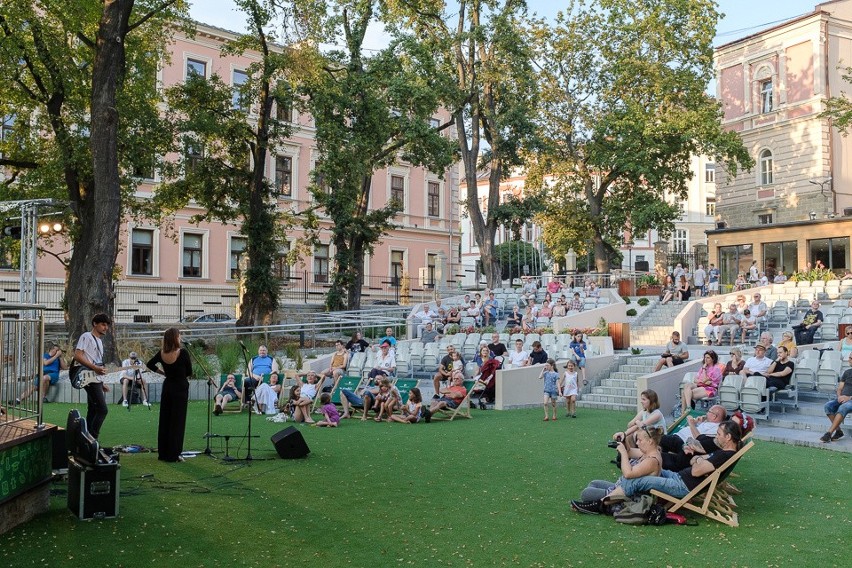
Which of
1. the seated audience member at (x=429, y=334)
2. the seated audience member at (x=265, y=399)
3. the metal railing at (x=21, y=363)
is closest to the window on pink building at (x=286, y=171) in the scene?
the seated audience member at (x=429, y=334)

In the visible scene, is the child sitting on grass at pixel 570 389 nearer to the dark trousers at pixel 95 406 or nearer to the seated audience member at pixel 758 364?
the seated audience member at pixel 758 364

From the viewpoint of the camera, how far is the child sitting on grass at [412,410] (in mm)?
15547

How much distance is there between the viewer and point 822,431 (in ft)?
44.1

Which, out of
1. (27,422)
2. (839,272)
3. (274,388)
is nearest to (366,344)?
(274,388)

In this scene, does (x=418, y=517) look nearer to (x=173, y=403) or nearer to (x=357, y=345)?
(x=173, y=403)

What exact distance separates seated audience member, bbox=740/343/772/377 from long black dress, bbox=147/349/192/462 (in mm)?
10057

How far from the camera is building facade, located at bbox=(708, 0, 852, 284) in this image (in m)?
41.9

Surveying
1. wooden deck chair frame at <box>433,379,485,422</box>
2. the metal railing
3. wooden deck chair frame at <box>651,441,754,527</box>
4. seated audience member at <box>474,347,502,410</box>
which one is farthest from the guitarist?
seated audience member at <box>474,347,502,410</box>

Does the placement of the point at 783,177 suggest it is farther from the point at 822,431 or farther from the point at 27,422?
the point at 27,422

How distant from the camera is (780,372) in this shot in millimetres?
14680

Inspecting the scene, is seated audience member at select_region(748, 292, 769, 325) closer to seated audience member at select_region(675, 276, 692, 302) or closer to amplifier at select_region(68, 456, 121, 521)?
seated audience member at select_region(675, 276, 692, 302)

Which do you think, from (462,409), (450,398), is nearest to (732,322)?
(462,409)

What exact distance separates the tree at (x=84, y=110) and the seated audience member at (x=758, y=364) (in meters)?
14.2

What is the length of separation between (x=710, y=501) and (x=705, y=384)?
7.36m
